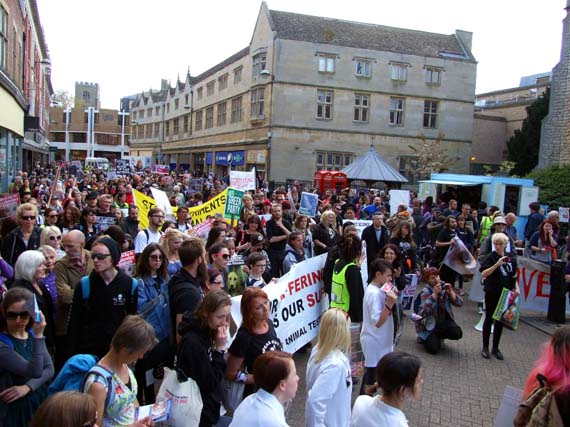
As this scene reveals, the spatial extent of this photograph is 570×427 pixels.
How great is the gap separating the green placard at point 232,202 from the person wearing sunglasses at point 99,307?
20.9 feet

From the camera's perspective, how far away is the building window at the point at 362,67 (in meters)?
35.5

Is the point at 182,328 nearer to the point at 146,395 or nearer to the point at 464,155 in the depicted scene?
the point at 146,395

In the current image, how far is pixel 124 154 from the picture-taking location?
10519 cm

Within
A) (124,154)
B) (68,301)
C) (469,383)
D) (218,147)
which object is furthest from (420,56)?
(124,154)

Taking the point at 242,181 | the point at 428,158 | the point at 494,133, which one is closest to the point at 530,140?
the point at 428,158

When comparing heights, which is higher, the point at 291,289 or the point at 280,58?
the point at 280,58

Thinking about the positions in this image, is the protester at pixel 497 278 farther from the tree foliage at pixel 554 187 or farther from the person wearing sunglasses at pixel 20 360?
the tree foliage at pixel 554 187

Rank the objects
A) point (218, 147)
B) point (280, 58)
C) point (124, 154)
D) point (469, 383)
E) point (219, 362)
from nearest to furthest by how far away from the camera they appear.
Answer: point (219, 362)
point (469, 383)
point (280, 58)
point (218, 147)
point (124, 154)

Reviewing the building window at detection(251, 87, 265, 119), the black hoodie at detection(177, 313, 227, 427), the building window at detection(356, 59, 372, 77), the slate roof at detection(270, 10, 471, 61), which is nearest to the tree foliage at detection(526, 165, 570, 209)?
the building window at detection(356, 59, 372, 77)

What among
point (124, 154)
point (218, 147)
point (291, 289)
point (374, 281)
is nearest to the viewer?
point (374, 281)

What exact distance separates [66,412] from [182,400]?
1.12 metres

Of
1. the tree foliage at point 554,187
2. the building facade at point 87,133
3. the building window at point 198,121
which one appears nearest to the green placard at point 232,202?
the tree foliage at point 554,187

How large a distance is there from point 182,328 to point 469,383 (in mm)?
4327

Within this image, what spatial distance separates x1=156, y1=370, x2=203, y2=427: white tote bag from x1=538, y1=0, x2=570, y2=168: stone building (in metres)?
27.0
